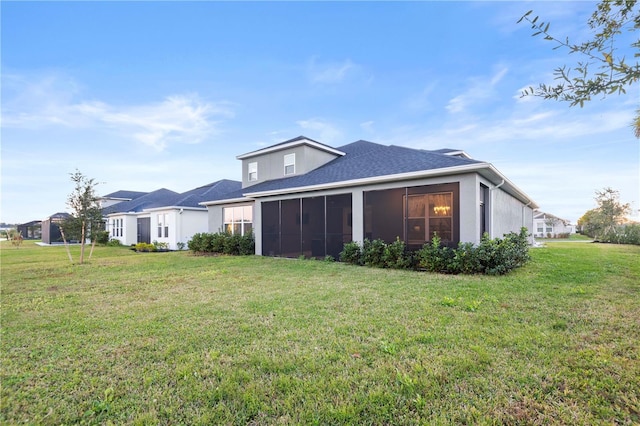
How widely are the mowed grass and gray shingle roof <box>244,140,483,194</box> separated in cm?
451

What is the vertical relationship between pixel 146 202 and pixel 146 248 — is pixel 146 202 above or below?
above

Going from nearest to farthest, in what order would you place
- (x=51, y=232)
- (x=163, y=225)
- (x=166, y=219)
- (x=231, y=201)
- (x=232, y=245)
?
1. (x=232, y=245)
2. (x=231, y=201)
3. (x=166, y=219)
4. (x=163, y=225)
5. (x=51, y=232)

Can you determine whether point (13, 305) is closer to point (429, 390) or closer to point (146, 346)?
point (146, 346)

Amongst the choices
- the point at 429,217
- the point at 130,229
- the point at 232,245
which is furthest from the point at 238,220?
the point at 130,229

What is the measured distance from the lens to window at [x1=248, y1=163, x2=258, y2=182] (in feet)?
55.2

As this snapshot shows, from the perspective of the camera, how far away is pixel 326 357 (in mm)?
3166

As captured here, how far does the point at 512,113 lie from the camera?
11.6 metres

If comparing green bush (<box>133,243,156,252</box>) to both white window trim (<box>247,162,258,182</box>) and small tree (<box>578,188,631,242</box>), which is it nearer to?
white window trim (<box>247,162,258,182</box>)

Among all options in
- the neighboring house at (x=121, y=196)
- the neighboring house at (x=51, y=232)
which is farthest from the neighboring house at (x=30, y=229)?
the neighboring house at (x=121, y=196)

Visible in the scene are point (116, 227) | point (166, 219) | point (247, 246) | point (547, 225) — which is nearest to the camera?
point (247, 246)

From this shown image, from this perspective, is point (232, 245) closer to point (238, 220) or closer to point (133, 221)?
point (238, 220)

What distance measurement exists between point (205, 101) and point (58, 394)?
14.3 meters

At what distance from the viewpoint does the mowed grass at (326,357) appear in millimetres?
2314

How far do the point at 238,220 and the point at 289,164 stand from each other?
434cm
